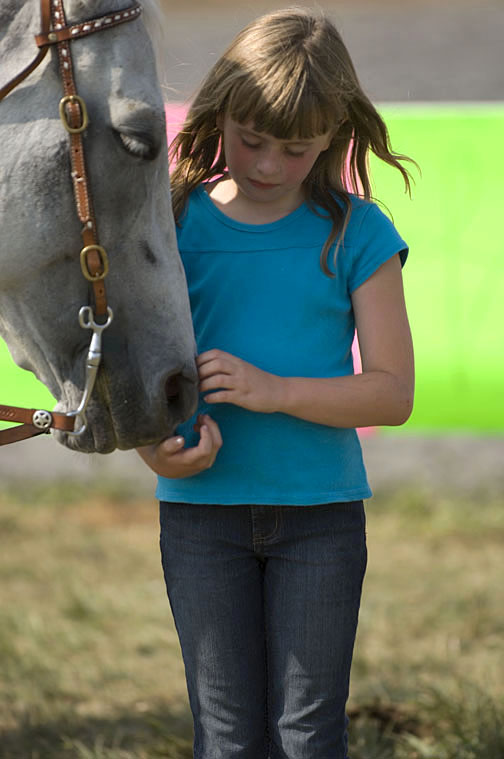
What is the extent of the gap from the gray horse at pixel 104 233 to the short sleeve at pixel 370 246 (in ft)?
1.13

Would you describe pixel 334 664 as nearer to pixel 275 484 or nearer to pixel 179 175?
pixel 275 484

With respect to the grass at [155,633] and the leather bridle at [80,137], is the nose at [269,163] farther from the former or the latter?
the grass at [155,633]

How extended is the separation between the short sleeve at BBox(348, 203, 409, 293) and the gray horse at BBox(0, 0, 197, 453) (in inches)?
13.6

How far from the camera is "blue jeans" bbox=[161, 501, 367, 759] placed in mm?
1924

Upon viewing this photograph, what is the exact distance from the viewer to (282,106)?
1819 millimetres

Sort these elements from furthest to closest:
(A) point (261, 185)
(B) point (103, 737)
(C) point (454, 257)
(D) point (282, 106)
A: 1. (C) point (454, 257)
2. (B) point (103, 737)
3. (A) point (261, 185)
4. (D) point (282, 106)

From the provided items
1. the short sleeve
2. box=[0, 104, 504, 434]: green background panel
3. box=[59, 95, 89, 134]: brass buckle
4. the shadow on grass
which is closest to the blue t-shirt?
the short sleeve

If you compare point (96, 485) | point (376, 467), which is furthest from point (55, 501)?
point (376, 467)

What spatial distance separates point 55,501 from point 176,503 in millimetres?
3821

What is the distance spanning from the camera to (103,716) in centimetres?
329

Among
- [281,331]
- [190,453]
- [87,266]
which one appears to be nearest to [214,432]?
[190,453]

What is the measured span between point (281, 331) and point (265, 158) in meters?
0.33

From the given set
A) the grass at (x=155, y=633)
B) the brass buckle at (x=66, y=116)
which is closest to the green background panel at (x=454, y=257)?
the grass at (x=155, y=633)

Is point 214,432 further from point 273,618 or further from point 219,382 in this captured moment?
point 273,618
